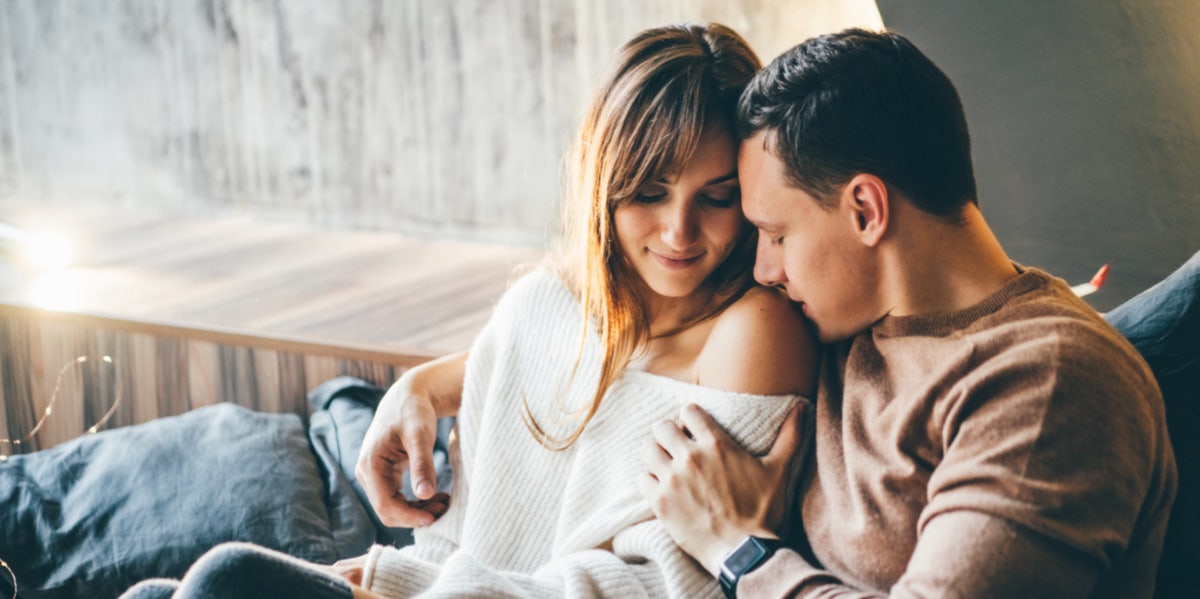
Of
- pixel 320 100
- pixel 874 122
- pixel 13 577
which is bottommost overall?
pixel 13 577

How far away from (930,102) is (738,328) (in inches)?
12.2

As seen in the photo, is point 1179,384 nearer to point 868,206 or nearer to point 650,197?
point 868,206

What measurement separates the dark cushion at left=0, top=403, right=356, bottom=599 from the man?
79 centimetres

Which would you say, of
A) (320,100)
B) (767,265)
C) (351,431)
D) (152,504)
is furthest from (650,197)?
(320,100)

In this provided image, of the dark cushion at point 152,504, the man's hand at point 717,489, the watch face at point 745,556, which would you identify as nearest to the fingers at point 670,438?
the man's hand at point 717,489

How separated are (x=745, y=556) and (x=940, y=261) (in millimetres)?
338

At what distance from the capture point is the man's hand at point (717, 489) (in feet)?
3.60

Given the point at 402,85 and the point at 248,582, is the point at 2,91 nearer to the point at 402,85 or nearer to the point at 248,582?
the point at 402,85

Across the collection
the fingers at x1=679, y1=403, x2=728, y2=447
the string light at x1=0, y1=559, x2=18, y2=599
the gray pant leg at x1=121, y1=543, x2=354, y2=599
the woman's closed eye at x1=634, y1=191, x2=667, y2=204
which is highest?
the woman's closed eye at x1=634, y1=191, x2=667, y2=204

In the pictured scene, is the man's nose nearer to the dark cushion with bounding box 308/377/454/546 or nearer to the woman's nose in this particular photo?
the woman's nose

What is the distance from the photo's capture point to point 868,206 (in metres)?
1.05

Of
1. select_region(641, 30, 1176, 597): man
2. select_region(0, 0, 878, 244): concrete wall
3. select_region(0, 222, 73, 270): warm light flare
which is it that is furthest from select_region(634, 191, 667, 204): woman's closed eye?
select_region(0, 222, 73, 270): warm light flare

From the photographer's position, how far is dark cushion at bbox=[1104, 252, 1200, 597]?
3.41ft

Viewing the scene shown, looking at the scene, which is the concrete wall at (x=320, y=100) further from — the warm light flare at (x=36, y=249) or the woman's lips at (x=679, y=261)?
the woman's lips at (x=679, y=261)
